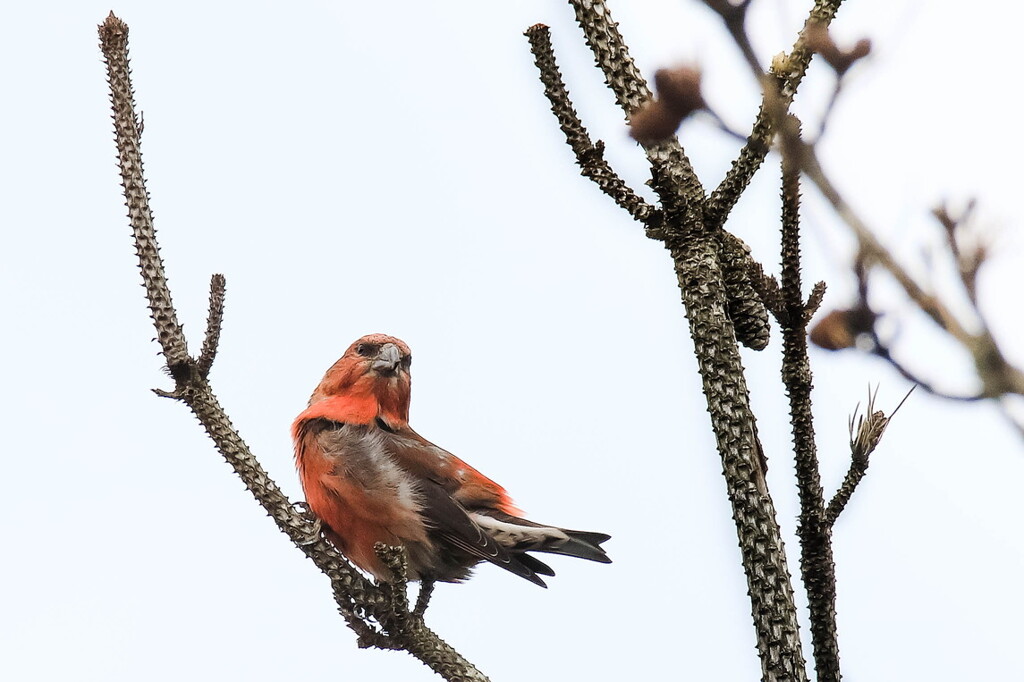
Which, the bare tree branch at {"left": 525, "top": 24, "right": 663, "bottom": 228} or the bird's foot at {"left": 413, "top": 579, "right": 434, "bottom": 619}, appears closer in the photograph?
the bare tree branch at {"left": 525, "top": 24, "right": 663, "bottom": 228}

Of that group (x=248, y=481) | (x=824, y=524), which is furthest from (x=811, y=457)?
(x=248, y=481)

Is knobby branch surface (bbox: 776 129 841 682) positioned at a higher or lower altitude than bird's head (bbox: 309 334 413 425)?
lower

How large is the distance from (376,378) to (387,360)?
0.11m

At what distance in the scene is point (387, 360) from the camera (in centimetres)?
582

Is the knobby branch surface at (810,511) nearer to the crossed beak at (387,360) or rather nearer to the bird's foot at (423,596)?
the bird's foot at (423,596)

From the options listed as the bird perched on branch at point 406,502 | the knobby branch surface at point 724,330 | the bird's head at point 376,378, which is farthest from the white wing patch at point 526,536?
the knobby branch surface at point 724,330

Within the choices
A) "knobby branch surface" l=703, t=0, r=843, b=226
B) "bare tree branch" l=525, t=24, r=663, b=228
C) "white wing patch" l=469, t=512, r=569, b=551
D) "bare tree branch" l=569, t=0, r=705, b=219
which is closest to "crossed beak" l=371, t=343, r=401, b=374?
"white wing patch" l=469, t=512, r=569, b=551

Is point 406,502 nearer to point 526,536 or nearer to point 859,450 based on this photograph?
point 526,536

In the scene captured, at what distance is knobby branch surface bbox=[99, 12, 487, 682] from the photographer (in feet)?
11.6

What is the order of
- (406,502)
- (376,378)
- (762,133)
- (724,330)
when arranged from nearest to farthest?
1. (762,133)
2. (724,330)
3. (406,502)
4. (376,378)

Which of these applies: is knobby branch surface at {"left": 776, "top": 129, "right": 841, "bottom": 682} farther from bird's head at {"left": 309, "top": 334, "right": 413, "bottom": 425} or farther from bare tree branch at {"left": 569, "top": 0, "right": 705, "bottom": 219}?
bird's head at {"left": 309, "top": 334, "right": 413, "bottom": 425}

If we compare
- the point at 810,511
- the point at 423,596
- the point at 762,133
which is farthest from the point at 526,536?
the point at 762,133

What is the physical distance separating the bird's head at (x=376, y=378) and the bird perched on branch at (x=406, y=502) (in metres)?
0.03

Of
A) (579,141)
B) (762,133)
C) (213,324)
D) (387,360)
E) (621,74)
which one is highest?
(387,360)
